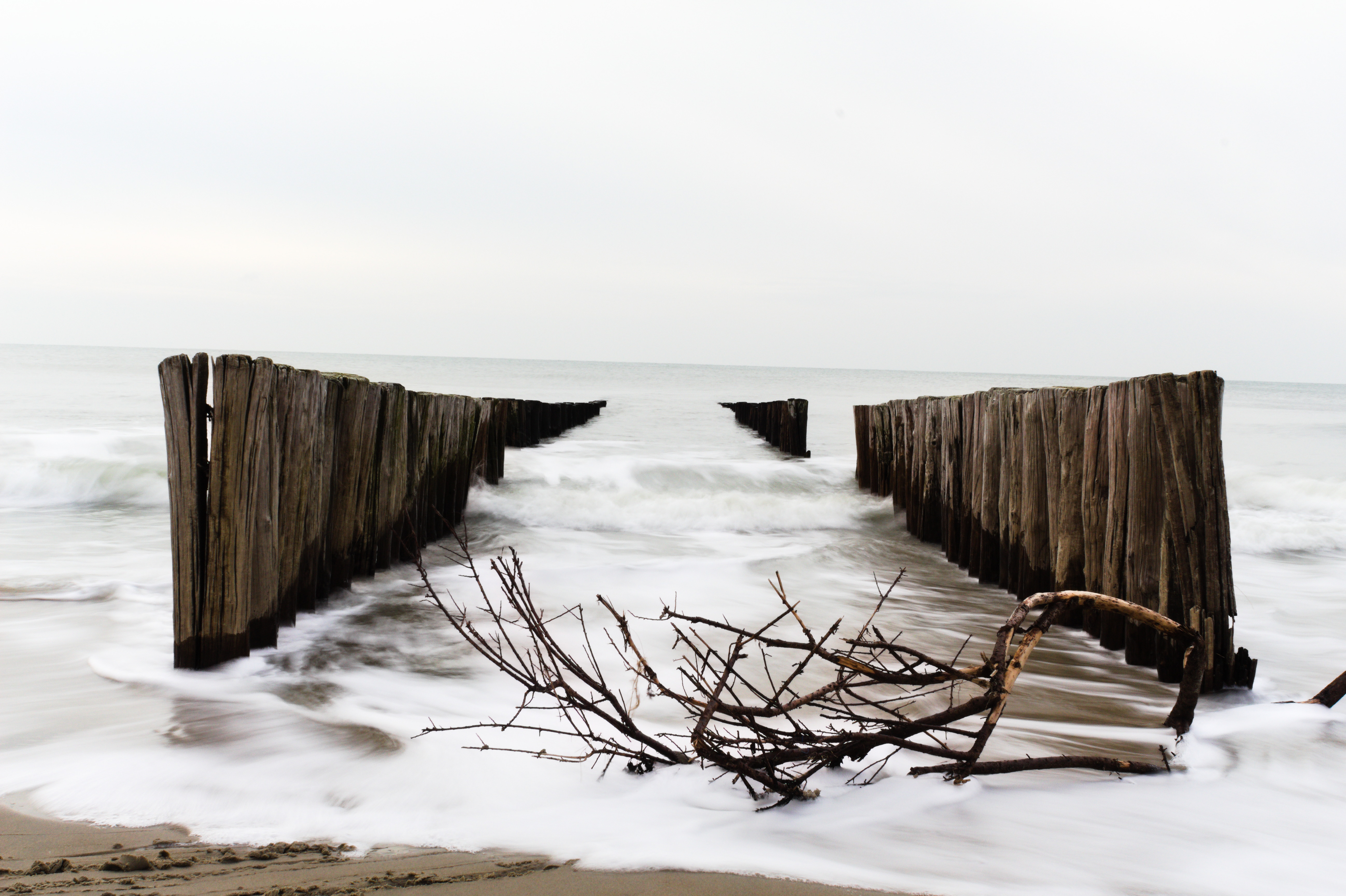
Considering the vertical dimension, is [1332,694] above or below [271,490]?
below

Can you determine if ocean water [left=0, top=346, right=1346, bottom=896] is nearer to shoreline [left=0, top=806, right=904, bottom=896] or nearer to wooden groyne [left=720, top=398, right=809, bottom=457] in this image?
shoreline [left=0, top=806, right=904, bottom=896]

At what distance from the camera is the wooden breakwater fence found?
332 cm

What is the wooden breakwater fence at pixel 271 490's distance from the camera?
10.9 feet

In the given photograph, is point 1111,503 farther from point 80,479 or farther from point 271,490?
point 80,479

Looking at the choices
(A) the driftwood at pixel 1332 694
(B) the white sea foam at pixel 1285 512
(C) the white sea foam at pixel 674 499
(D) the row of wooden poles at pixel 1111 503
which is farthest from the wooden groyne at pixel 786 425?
(A) the driftwood at pixel 1332 694

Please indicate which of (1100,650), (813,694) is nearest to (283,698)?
(813,694)

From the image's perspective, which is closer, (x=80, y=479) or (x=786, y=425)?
(x=80, y=479)

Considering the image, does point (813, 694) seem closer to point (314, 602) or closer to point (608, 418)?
point (314, 602)

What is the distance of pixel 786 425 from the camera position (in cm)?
1486

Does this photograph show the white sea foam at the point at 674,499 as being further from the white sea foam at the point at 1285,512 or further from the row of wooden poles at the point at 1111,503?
the white sea foam at the point at 1285,512

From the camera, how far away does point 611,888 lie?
188 centimetres

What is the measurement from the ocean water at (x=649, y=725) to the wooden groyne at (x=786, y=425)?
571 cm

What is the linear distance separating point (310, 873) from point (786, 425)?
13304 mm

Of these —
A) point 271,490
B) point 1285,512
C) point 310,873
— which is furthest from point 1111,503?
point 1285,512
